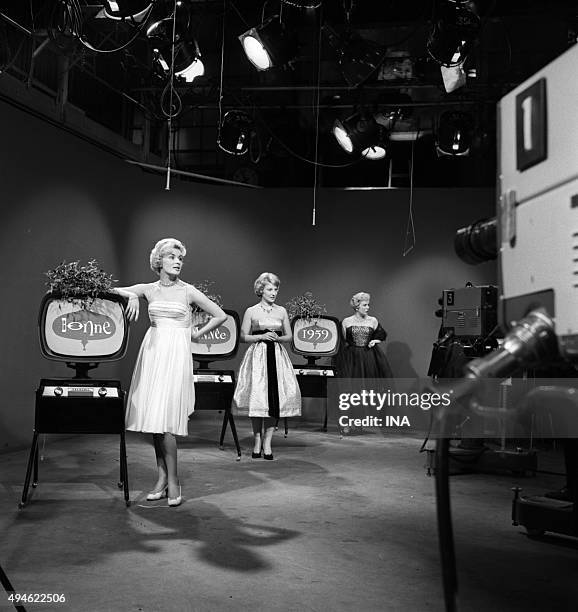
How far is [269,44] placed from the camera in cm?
587

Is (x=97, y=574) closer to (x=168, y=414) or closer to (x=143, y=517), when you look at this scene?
(x=143, y=517)

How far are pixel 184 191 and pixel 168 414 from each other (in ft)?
17.8

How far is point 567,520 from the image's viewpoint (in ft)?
11.7

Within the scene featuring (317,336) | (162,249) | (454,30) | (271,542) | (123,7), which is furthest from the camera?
(317,336)

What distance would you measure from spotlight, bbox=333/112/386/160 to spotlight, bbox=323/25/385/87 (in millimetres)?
1331

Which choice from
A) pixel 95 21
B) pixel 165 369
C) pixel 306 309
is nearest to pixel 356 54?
pixel 95 21

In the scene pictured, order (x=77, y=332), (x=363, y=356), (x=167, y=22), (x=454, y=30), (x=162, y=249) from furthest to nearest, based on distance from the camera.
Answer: (x=363, y=356) < (x=167, y=22) < (x=454, y=30) < (x=162, y=249) < (x=77, y=332)

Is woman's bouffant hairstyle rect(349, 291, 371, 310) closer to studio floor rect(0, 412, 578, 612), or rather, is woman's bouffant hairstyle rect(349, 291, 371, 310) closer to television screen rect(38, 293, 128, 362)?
studio floor rect(0, 412, 578, 612)

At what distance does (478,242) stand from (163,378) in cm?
330

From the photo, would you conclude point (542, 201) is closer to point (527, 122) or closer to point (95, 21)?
point (527, 122)

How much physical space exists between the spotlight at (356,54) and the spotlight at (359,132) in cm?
133

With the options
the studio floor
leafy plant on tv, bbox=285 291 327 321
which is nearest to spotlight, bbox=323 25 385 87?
leafy plant on tv, bbox=285 291 327 321

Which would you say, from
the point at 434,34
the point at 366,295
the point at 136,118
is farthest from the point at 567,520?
the point at 136,118

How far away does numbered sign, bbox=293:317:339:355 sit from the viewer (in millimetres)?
8188
